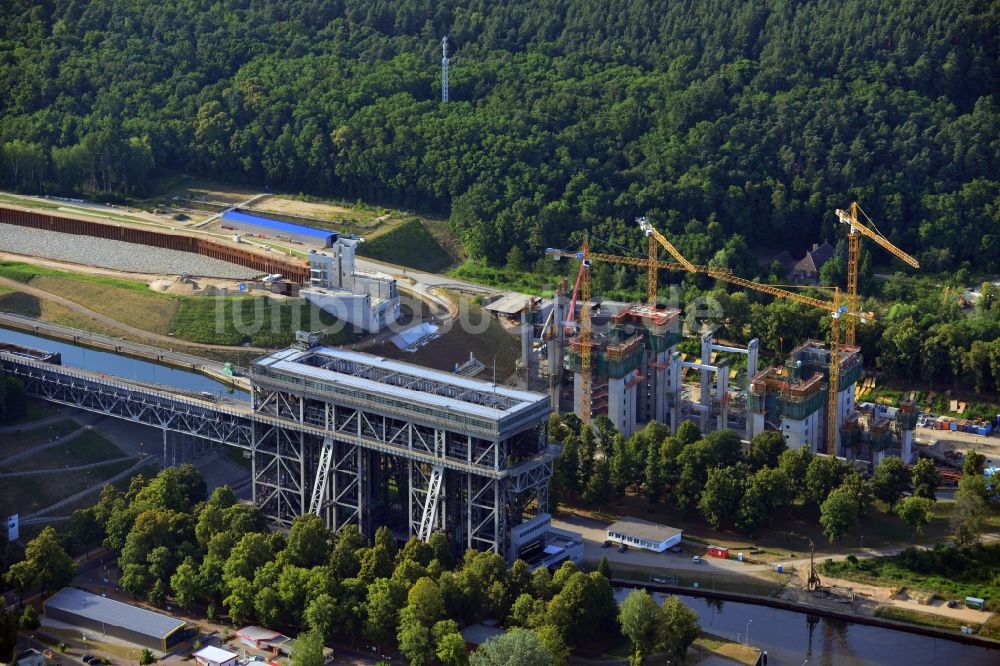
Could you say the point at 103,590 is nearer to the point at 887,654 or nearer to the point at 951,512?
the point at 887,654

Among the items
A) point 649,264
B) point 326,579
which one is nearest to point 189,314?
point 649,264

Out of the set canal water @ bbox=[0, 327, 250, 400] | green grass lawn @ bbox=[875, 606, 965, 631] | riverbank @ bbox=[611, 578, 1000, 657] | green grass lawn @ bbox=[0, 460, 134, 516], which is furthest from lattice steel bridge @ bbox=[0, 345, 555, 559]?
green grass lawn @ bbox=[875, 606, 965, 631]

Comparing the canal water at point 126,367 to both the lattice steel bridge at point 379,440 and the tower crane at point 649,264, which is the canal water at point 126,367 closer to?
the lattice steel bridge at point 379,440

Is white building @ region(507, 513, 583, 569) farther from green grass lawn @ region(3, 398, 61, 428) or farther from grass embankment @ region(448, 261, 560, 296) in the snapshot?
grass embankment @ region(448, 261, 560, 296)

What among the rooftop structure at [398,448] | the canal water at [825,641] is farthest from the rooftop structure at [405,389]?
the canal water at [825,641]

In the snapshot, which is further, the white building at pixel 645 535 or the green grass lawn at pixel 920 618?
the white building at pixel 645 535

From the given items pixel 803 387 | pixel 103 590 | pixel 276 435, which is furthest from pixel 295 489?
pixel 803 387
